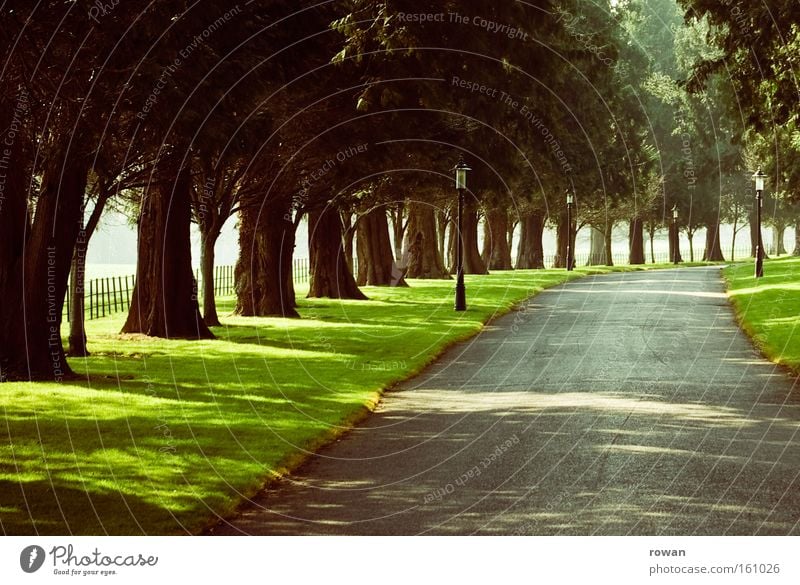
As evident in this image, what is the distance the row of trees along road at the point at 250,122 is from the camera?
47.8ft

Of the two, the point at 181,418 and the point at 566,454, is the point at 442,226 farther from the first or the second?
the point at 566,454

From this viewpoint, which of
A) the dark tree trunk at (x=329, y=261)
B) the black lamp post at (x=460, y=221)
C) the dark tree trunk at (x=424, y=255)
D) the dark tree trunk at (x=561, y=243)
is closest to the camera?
the black lamp post at (x=460, y=221)

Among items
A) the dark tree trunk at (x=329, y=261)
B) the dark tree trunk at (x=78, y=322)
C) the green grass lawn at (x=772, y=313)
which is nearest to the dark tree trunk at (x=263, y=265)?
the dark tree trunk at (x=329, y=261)

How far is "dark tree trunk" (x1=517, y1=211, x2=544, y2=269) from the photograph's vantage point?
Result: 7856cm

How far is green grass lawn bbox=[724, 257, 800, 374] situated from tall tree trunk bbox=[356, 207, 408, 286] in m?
14.8

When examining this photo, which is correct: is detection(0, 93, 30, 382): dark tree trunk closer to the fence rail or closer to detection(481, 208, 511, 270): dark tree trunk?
the fence rail

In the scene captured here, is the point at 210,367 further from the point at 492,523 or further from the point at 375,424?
the point at 492,523

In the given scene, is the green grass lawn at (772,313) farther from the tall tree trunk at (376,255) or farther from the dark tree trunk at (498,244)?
the dark tree trunk at (498,244)

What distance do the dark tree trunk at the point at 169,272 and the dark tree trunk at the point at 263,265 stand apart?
20.5 feet

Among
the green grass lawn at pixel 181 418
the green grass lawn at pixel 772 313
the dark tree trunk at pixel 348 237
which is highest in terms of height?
the dark tree trunk at pixel 348 237

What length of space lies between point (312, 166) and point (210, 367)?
1004 cm

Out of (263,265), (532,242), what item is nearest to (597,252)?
(532,242)

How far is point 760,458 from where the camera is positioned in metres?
11.3
